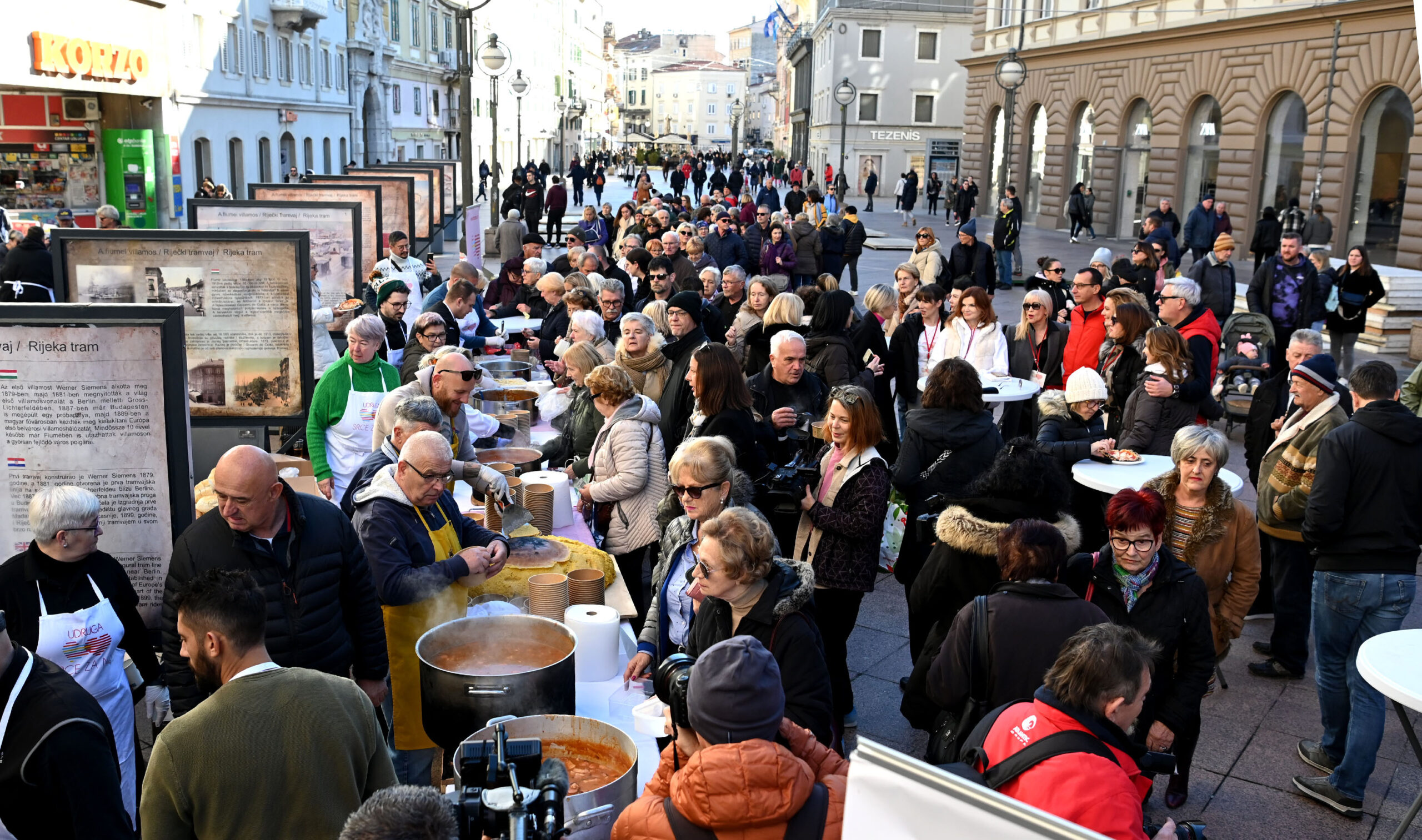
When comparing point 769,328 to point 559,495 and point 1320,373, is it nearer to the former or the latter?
point 559,495

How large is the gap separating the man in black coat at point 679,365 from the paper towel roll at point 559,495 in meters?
0.77

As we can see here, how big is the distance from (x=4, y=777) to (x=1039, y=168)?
3946 centimetres

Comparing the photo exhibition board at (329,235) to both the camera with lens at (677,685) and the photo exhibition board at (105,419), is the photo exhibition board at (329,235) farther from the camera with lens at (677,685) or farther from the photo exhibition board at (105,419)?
the camera with lens at (677,685)

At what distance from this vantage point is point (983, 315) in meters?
8.62

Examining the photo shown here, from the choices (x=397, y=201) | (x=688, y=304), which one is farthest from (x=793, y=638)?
(x=397, y=201)

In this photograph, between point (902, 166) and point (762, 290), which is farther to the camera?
point (902, 166)

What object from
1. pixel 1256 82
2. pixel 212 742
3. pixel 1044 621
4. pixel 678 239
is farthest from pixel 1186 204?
pixel 212 742

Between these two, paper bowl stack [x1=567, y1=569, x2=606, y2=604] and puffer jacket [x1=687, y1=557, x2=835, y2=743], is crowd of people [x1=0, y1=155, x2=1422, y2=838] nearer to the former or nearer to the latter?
puffer jacket [x1=687, y1=557, x2=835, y2=743]

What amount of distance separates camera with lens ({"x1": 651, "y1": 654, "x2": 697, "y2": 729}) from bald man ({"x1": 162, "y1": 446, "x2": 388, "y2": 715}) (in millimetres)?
1402

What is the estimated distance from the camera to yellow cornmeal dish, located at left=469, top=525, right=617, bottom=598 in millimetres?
4480

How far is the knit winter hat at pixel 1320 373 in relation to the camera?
576cm

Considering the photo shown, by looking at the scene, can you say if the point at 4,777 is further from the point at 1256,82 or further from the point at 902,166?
the point at 902,166

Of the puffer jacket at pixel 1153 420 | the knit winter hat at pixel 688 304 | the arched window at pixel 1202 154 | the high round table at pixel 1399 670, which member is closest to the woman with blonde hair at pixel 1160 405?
the puffer jacket at pixel 1153 420

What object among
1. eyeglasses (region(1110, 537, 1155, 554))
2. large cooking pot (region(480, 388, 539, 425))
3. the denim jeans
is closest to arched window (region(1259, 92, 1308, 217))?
large cooking pot (region(480, 388, 539, 425))
